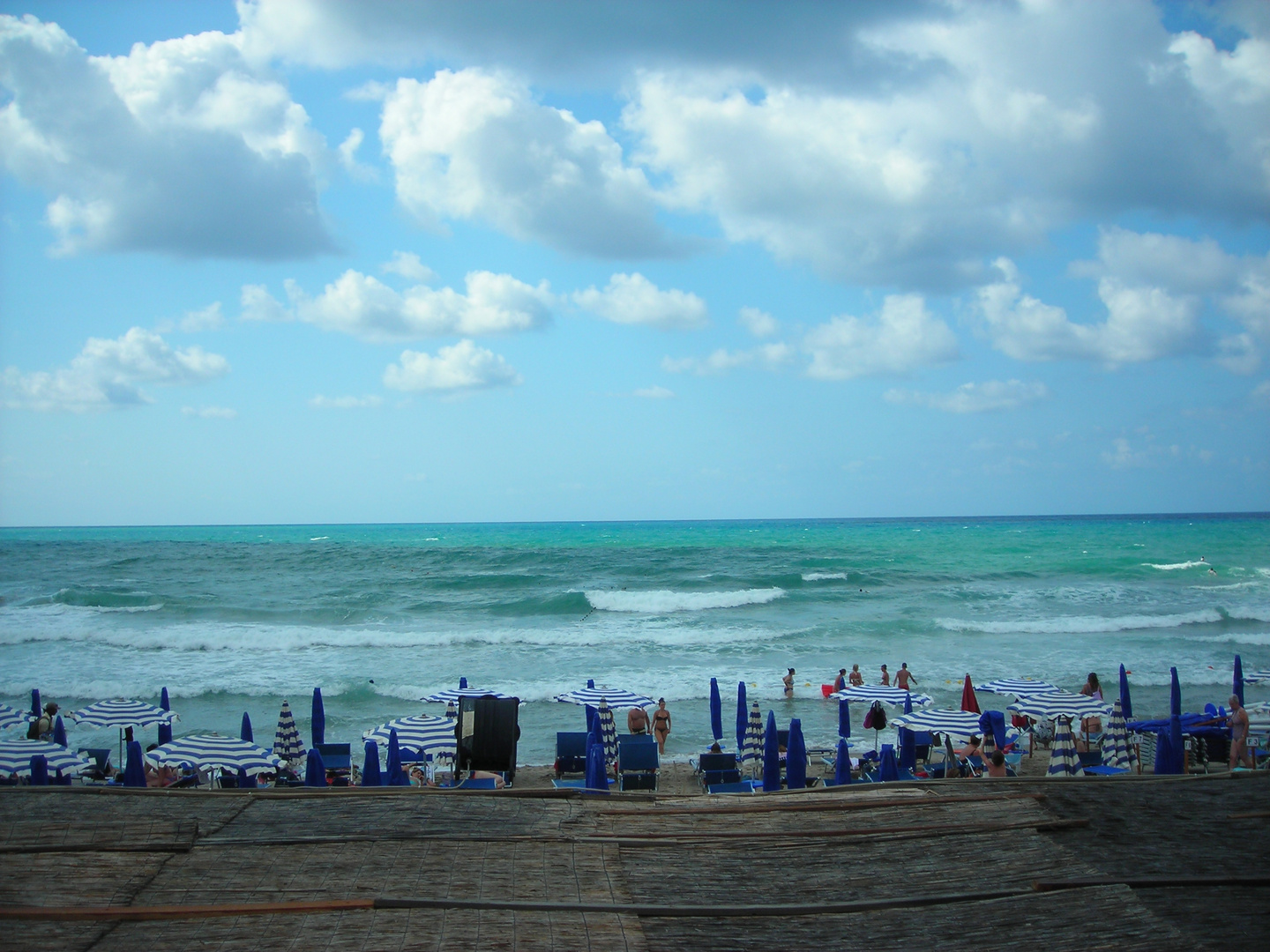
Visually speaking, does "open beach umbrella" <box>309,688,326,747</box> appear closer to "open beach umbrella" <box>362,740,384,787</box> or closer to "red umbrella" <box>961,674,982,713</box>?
"open beach umbrella" <box>362,740,384,787</box>

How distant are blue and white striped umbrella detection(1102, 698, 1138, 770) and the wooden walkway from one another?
7.94m

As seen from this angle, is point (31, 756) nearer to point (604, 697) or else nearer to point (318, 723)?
point (318, 723)

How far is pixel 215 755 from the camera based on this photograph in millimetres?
12164

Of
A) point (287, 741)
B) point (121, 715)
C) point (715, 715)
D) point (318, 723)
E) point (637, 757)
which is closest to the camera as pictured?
point (637, 757)

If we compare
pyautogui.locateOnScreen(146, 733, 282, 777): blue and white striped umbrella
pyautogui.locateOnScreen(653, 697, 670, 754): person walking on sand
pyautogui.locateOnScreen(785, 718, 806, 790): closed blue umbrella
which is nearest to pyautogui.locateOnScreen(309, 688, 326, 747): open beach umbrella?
pyautogui.locateOnScreen(146, 733, 282, 777): blue and white striped umbrella

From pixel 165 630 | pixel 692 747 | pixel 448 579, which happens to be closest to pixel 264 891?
pixel 692 747

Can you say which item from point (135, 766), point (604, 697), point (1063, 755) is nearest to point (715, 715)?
point (604, 697)

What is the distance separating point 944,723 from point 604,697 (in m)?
5.96

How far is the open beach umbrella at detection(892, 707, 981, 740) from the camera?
13500 mm

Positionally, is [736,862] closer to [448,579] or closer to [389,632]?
[389,632]

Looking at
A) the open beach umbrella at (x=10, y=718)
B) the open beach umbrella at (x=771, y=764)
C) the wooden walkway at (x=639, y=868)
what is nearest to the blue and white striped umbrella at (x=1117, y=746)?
the open beach umbrella at (x=771, y=764)

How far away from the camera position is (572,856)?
5398 millimetres

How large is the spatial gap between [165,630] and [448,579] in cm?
1643

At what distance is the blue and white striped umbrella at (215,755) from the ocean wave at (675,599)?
88.3 feet
